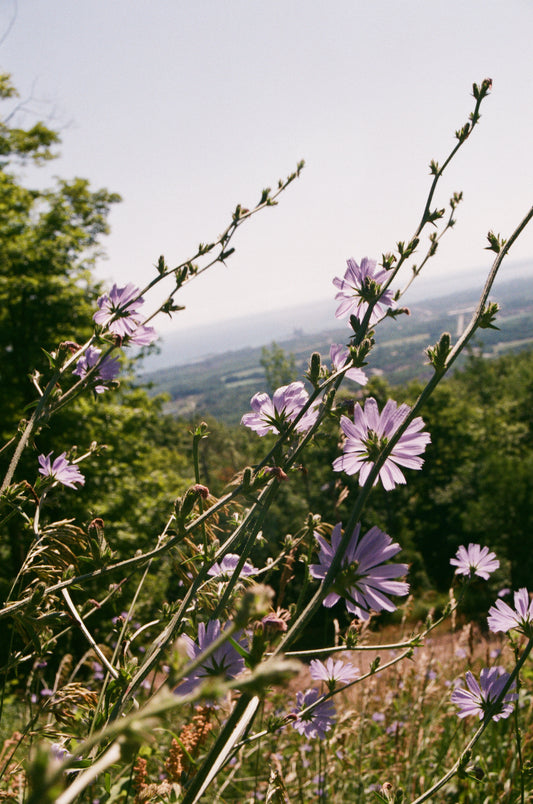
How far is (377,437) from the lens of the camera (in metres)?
0.87

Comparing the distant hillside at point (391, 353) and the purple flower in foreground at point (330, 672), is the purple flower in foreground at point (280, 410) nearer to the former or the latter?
the purple flower in foreground at point (330, 672)

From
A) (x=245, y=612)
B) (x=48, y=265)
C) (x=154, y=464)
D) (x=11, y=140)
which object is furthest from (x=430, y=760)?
(x=11, y=140)

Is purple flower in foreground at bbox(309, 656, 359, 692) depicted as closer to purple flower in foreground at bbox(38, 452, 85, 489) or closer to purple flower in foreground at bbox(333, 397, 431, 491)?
purple flower in foreground at bbox(333, 397, 431, 491)

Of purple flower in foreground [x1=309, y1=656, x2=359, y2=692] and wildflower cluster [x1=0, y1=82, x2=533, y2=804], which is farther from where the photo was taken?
purple flower in foreground [x1=309, y1=656, x2=359, y2=692]

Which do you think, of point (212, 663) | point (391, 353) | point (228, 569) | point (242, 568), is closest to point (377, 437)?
point (242, 568)

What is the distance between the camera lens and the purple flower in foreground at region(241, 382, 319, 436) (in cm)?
113

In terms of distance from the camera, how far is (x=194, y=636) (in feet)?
3.32

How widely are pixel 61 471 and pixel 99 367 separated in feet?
1.01

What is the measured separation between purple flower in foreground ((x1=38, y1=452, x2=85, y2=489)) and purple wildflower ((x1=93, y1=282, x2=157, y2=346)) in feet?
1.28

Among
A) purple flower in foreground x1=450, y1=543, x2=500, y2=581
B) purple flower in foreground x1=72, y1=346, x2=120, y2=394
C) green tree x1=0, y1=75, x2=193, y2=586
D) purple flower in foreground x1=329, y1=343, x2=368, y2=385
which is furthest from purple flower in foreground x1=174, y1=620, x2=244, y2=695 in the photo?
green tree x1=0, y1=75, x2=193, y2=586

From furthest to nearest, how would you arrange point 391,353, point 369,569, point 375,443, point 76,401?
1. point 391,353
2. point 76,401
3. point 375,443
4. point 369,569

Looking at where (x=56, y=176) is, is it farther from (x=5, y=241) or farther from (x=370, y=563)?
(x=370, y=563)

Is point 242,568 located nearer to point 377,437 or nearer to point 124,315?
point 377,437

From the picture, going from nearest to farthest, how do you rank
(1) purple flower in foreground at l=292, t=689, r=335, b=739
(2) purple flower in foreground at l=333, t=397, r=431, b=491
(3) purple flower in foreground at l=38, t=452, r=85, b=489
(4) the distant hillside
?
(2) purple flower in foreground at l=333, t=397, r=431, b=491 → (1) purple flower in foreground at l=292, t=689, r=335, b=739 → (3) purple flower in foreground at l=38, t=452, r=85, b=489 → (4) the distant hillside
